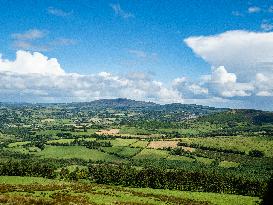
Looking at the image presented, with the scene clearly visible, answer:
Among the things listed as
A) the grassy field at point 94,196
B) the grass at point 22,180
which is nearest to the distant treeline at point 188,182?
the grassy field at point 94,196

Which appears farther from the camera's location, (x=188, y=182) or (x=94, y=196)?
(x=188, y=182)

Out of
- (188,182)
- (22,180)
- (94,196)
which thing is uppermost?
(94,196)

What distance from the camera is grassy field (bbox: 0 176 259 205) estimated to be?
12350 centimetres

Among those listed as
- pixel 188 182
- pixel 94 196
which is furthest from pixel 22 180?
pixel 188 182

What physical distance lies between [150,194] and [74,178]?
52.5 meters

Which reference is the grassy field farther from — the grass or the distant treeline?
the distant treeline

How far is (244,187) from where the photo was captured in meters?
172

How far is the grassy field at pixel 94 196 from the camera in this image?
123500 millimetres

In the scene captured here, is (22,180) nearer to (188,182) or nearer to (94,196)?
(94,196)

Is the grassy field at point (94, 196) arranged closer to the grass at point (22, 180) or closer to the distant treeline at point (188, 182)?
the grass at point (22, 180)

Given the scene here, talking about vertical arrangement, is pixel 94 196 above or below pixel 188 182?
above

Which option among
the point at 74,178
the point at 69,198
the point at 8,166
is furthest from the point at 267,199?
the point at 8,166

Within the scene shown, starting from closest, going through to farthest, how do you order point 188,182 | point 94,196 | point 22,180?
point 94,196, point 22,180, point 188,182

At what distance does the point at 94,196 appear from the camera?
135875 millimetres
